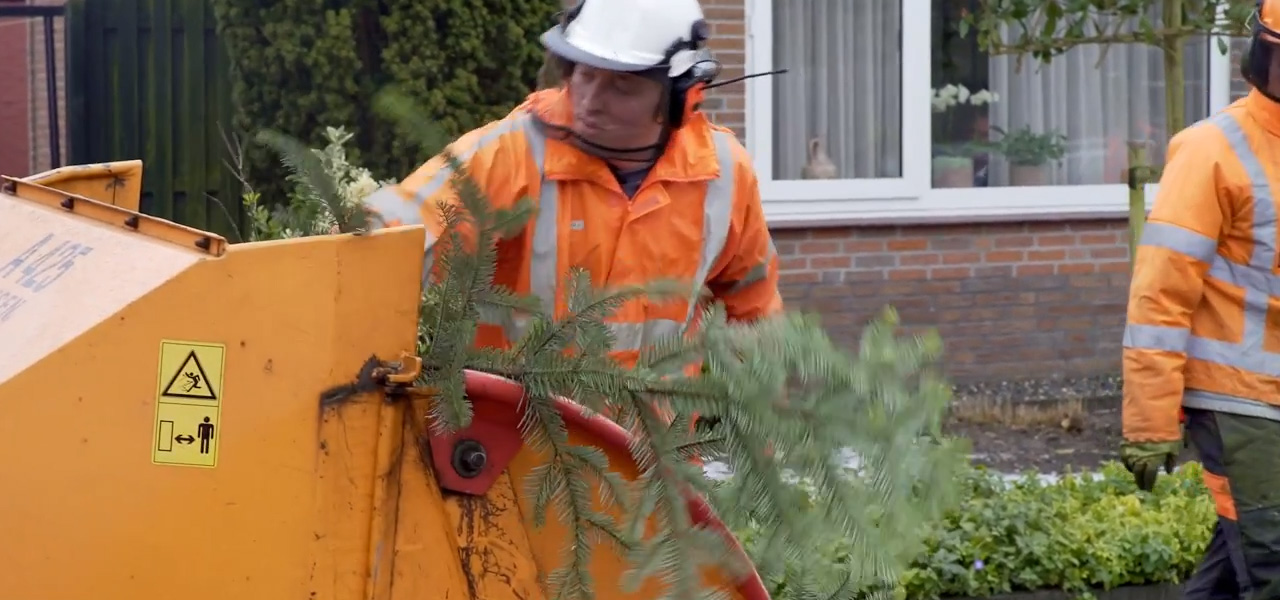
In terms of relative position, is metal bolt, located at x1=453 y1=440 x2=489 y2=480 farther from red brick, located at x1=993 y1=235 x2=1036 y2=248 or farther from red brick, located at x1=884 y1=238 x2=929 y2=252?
red brick, located at x1=993 y1=235 x2=1036 y2=248

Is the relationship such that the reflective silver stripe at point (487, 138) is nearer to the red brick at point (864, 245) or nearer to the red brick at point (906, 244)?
the red brick at point (864, 245)

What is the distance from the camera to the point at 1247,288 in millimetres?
3824

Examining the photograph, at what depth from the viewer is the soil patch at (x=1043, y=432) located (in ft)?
22.9

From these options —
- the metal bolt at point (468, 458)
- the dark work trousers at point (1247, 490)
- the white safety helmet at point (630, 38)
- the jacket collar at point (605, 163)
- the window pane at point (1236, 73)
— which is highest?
the window pane at point (1236, 73)

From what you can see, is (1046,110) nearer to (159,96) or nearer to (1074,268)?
(1074,268)

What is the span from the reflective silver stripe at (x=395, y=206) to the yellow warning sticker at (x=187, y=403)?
578 mm

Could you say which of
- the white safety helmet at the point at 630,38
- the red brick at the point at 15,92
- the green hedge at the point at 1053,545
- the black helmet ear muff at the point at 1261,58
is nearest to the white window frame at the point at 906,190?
the green hedge at the point at 1053,545

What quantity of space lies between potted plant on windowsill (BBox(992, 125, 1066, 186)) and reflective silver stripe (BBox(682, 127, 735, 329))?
20.1 feet

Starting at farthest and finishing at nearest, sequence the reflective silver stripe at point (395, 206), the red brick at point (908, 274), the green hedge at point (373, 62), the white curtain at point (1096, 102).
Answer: the white curtain at point (1096, 102), the red brick at point (908, 274), the green hedge at point (373, 62), the reflective silver stripe at point (395, 206)

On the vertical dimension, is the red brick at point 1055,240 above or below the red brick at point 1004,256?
above

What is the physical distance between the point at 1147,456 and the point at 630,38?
73.1 inches

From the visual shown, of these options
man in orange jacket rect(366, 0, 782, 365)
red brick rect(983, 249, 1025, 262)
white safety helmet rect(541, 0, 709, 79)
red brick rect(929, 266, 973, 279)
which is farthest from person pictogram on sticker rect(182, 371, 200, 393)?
red brick rect(983, 249, 1025, 262)

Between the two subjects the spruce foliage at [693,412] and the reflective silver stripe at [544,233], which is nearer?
the spruce foliage at [693,412]

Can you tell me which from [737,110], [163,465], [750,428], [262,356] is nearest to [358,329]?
[262,356]
